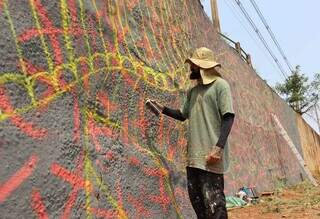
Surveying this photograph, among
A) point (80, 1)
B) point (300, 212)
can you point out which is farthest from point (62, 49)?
point (300, 212)

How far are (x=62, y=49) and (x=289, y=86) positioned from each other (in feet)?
103

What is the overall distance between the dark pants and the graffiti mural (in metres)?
0.34

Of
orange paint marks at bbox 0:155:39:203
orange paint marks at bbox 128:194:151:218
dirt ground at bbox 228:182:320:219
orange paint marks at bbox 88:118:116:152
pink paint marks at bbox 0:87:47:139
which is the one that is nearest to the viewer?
orange paint marks at bbox 0:155:39:203

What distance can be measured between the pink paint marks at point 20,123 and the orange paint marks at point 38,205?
0.90ft

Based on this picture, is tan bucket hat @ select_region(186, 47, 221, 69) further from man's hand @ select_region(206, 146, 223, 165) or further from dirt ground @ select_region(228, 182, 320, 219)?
dirt ground @ select_region(228, 182, 320, 219)

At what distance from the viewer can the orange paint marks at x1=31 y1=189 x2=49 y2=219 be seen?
2.31 meters

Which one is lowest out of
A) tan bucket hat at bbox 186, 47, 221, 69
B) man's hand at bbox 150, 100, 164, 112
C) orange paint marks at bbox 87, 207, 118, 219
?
orange paint marks at bbox 87, 207, 118, 219

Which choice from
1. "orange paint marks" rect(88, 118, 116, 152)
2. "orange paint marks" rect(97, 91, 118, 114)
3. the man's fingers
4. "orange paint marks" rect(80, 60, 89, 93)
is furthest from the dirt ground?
"orange paint marks" rect(80, 60, 89, 93)

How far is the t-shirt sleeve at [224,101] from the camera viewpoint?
11.2ft

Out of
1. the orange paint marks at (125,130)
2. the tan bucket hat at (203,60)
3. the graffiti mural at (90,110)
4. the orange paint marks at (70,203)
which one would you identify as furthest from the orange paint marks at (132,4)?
the orange paint marks at (70,203)

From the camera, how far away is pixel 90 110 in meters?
2.97

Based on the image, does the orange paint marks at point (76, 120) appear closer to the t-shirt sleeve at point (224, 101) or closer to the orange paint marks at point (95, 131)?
the orange paint marks at point (95, 131)

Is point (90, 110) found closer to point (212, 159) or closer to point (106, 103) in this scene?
point (106, 103)

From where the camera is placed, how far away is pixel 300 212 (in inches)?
236
